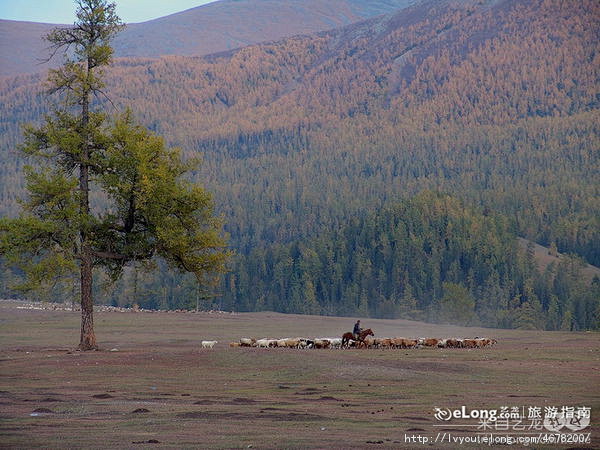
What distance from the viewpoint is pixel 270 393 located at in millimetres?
29969

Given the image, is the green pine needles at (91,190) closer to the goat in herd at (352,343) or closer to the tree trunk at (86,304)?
the tree trunk at (86,304)

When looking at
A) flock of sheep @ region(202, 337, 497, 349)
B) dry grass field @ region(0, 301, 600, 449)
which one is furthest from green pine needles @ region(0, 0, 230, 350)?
flock of sheep @ region(202, 337, 497, 349)

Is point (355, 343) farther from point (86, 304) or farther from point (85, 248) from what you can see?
point (85, 248)

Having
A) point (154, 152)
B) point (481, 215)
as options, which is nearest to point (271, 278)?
point (481, 215)

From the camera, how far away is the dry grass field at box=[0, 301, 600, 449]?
21484mm

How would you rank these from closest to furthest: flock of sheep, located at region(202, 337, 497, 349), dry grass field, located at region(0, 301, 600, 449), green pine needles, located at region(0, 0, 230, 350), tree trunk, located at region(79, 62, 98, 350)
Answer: dry grass field, located at region(0, 301, 600, 449), green pine needles, located at region(0, 0, 230, 350), tree trunk, located at region(79, 62, 98, 350), flock of sheep, located at region(202, 337, 497, 349)

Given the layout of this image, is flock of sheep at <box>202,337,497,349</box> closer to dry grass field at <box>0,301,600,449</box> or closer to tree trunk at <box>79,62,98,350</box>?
dry grass field at <box>0,301,600,449</box>

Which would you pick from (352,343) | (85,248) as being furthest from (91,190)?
(352,343)

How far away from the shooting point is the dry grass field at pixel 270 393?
21.5 m

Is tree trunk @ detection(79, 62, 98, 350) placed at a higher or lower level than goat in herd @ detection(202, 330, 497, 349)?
higher

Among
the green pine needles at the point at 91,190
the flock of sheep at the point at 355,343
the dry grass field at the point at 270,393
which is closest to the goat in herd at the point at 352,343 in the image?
the flock of sheep at the point at 355,343

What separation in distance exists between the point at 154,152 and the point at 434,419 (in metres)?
23.9

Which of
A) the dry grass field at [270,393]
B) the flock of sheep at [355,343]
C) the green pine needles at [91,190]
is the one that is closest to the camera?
the dry grass field at [270,393]

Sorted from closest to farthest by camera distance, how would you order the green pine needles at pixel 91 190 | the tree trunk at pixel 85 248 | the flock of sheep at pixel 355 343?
the green pine needles at pixel 91 190 < the tree trunk at pixel 85 248 < the flock of sheep at pixel 355 343
